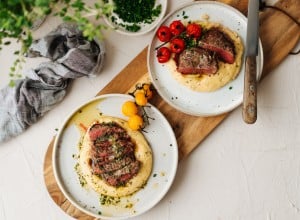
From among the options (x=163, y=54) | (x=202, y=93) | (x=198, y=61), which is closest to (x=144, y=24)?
(x=163, y=54)

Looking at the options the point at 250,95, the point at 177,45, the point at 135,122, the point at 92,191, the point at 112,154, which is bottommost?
the point at 92,191

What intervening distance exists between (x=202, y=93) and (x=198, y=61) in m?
0.15

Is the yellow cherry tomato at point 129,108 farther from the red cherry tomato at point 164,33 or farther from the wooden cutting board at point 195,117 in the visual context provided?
the red cherry tomato at point 164,33

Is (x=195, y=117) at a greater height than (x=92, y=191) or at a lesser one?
greater

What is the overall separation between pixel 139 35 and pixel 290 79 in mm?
711

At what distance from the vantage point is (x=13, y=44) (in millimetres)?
2205

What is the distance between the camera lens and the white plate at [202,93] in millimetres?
2111

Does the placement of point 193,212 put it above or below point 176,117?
below

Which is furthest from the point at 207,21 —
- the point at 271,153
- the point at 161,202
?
the point at 161,202

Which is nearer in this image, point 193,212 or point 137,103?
point 137,103

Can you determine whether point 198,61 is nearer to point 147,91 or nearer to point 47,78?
point 147,91

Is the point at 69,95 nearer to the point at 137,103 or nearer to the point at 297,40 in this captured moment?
the point at 137,103

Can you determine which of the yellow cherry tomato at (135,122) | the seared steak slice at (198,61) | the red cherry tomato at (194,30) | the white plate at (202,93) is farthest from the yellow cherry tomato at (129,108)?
the red cherry tomato at (194,30)

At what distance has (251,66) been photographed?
6.57 ft
